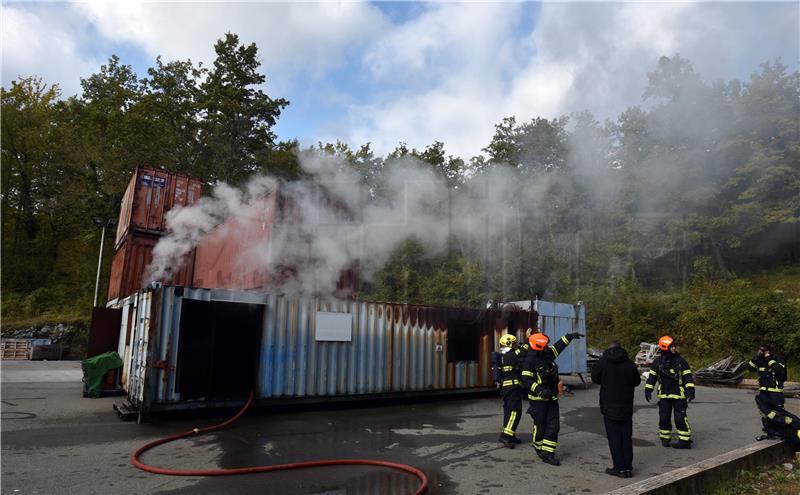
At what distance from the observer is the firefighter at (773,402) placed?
675 centimetres

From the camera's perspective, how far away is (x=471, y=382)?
12.0m

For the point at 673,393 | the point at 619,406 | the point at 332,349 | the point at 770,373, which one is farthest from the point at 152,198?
the point at 770,373

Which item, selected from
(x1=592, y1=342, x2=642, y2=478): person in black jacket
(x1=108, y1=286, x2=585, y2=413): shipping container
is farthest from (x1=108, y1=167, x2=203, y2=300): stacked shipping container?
(x1=592, y1=342, x2=642, y2=478): person in black jacket

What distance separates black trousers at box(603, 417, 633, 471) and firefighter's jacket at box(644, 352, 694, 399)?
176 centimetres

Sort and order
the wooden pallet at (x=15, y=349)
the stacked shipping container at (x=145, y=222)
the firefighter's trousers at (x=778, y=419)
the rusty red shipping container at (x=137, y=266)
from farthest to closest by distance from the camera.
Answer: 1. the wooden pallet at (x=15, y=349)
2. the stacked shipping container at (x=145, y=222)
3. the rusty red shipping container at (x=137, y=266)
4. the firefighter's trousers at (x=778, y=419)

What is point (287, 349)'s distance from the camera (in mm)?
9492

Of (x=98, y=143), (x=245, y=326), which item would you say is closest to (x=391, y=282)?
(x=245, y=326)

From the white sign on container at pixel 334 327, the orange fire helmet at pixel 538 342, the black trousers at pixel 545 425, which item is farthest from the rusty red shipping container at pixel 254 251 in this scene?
the black trousers at pixel 545 425

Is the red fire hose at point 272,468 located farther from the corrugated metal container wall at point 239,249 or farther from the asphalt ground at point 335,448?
the corrugated metal container wall at point 239,249

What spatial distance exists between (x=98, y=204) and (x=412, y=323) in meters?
26.3

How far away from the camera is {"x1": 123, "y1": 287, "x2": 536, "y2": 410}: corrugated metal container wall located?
8.45 meters

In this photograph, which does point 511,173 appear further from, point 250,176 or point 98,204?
point 98,204

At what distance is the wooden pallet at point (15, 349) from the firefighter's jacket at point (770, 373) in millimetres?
26498

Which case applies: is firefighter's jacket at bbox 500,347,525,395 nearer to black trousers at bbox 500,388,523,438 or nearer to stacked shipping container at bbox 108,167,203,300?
black trousers at bbox 500,388,523,438
